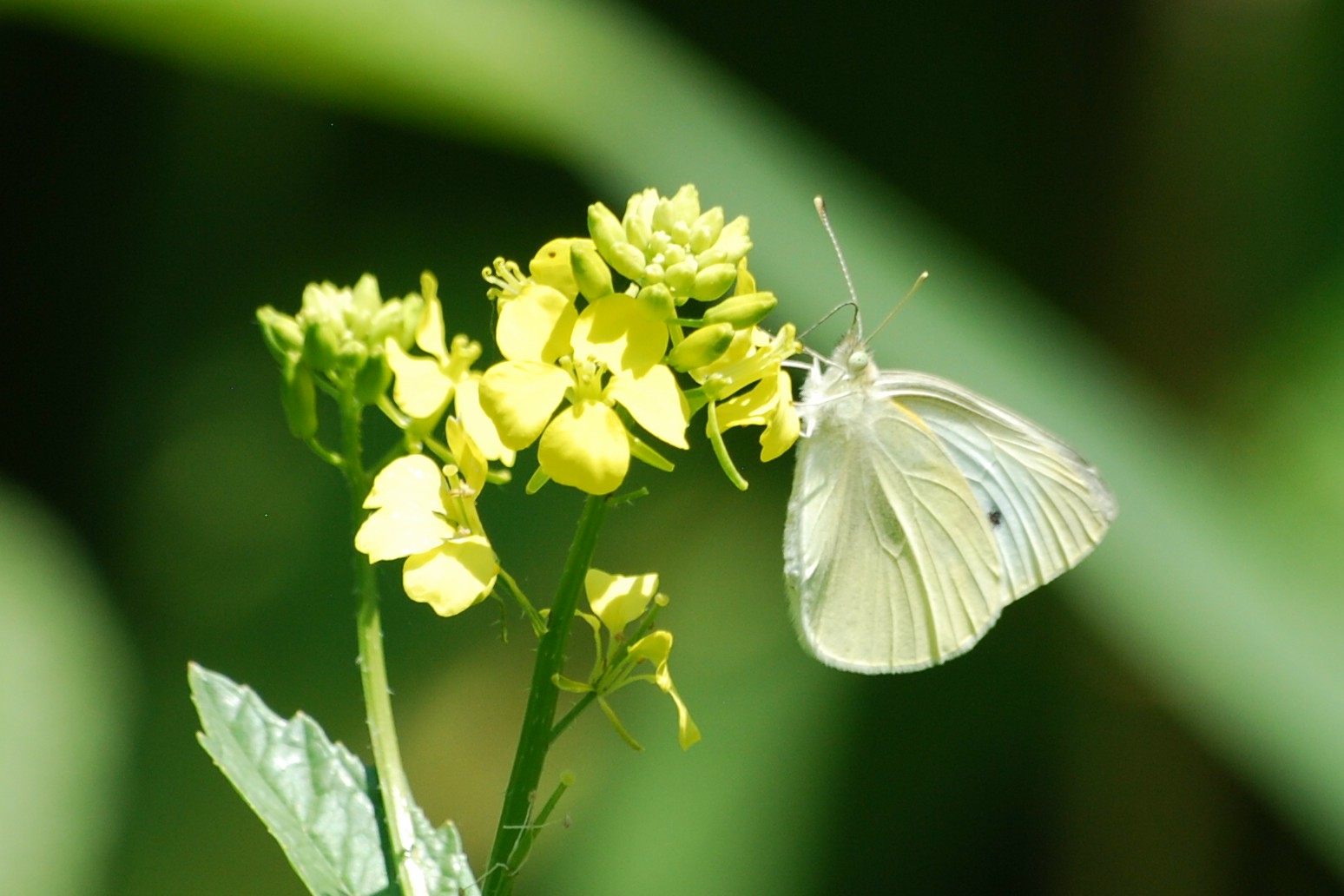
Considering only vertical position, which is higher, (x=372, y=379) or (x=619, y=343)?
(x=619, y=343)

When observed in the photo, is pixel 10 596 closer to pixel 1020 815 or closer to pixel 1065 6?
pixel 1020 815

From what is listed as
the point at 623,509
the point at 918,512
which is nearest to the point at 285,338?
the point at 918,512

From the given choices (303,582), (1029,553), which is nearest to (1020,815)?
(1029,553)

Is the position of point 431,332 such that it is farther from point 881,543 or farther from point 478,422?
point 881,543

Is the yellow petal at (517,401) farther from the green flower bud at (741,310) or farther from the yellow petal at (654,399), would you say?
the green flower bud at (741,310)

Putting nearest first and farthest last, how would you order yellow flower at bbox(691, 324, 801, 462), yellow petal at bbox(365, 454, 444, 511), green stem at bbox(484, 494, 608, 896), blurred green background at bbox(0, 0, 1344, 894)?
1. green stem at bbox(484, 494, 608, 896)
2. yellow petal at bbox(365, 454, 444, 511)
3. yellow flower at bbox(691, 324, 801, 462)
4. blurred green background at bbox(0, 0, 1344, 894)

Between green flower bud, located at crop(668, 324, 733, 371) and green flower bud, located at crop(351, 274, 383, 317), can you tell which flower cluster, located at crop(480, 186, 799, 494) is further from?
green flower bud, located at crop(351, 274, 383, 317)

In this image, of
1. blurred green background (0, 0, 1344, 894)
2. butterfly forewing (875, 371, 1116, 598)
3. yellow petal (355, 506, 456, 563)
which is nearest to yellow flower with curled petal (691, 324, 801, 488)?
yellow petal (355, 506, 456, 563)
